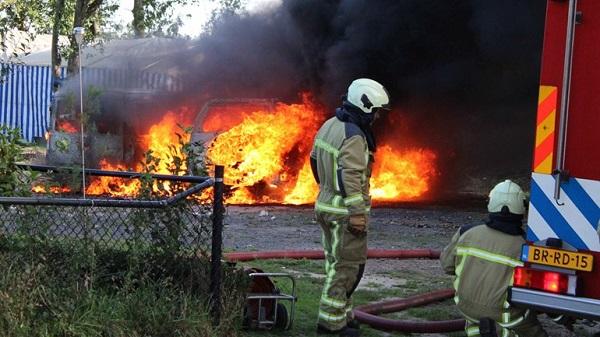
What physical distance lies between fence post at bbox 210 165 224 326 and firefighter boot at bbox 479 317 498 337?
5.02ft

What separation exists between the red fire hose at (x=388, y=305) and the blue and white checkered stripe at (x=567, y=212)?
1585mm

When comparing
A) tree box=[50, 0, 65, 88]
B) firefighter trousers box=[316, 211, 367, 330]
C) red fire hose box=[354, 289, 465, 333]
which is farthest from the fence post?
tree box=[50, 0, 65, 88]

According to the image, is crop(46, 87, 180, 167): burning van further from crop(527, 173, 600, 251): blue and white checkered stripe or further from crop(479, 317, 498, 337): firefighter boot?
crop(527, 173, 600, 251): blue and white checkered stripe

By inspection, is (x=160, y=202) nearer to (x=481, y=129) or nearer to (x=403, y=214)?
(x=403, y=214)

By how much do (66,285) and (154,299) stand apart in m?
0.49

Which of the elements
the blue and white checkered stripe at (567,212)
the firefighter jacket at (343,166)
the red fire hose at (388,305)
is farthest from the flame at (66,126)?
the blue and white checkered stripe at (567,212)

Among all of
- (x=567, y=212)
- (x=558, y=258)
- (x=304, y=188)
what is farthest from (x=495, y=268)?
(x=304, y=188)

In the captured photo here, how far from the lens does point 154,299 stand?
178 inches

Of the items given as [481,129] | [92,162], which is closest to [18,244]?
[92,162]

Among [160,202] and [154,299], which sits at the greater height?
[160,202]

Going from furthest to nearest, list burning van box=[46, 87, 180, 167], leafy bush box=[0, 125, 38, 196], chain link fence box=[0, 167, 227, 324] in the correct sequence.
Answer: burning van box=[46, 87, 180, 167], leafy bush box=[0, 125, 38, 196], chain link fence box=[0, 167, 227, 324]

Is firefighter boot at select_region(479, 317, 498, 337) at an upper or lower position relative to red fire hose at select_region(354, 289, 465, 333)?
upper

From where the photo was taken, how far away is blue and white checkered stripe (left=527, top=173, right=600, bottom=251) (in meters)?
3.89

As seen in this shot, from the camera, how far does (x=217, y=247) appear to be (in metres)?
4.75
